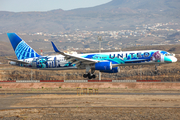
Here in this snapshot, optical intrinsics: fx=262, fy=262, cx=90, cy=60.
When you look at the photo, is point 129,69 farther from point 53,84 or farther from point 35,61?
point 35,61

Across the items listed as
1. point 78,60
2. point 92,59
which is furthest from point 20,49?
point 92,59

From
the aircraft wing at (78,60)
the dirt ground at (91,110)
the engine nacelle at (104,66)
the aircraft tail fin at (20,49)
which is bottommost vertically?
the dirt ground at (91,110)

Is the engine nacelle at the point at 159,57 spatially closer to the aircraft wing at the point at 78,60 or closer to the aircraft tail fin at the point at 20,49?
the aircraft wing at the point at 78,60

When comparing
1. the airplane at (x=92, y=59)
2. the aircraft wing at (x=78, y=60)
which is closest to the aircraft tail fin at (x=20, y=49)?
the airplane at (x=92, y=59)

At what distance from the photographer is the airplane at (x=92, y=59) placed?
2066 inches

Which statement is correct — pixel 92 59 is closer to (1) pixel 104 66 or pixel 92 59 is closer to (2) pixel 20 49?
(1) pixel 104 66

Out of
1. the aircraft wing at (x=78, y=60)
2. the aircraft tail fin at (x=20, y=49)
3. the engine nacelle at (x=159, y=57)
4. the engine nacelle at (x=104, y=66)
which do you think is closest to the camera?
the engine nacelle at (x=159, y=57)

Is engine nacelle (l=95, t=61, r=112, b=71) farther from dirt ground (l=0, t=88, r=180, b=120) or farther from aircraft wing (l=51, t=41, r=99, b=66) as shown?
dirt ground (l=0, t=88, r=180, b=120)

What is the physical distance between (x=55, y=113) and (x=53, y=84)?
3742cm

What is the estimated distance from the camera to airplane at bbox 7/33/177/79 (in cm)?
5247

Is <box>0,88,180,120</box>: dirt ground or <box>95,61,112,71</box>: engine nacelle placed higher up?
<box>95,61,112,71</box>: engine nacelle

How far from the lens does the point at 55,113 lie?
99.1 feet

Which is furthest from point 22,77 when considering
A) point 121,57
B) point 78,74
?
point 121,57

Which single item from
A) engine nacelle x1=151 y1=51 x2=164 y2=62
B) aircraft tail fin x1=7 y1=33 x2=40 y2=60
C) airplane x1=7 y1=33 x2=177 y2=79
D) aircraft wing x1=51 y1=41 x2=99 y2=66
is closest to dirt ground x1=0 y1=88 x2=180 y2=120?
airplane x1=7 y1=33 x2=177 y2=79
